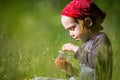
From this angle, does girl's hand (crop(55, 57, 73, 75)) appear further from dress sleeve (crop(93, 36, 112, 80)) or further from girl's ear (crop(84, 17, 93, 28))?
girl's ear (crop(84, 17, 93, 28))

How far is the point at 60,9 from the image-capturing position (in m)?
2.93

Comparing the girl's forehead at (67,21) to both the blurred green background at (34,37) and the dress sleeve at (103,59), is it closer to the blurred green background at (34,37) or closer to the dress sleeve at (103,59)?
the blurred green background at (34,37)

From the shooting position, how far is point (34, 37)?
292 cm

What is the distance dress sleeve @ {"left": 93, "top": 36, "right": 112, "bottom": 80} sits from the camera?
2.87 metres

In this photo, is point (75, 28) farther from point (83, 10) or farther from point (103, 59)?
point (103, 59)

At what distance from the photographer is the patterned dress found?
2857mm

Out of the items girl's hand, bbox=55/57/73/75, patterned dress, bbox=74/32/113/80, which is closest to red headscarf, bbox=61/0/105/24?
patterned dress, bbox=74/32/113/80

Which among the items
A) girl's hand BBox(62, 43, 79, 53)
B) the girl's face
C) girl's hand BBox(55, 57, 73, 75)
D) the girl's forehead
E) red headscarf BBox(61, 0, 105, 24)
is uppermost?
red headscarf BBox(61, 0, 105, 24)

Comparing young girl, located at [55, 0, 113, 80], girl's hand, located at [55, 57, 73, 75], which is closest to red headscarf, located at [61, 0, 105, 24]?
young girl, located at [55, 0, 113, 80]

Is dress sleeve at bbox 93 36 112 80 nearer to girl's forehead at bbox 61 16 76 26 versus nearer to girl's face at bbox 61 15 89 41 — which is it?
girl's face at bbox 61 15 89 41

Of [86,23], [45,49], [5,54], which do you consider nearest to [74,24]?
[86,23]

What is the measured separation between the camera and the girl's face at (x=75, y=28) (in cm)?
288

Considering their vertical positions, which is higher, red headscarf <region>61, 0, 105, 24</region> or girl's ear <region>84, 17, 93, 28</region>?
red headscarf <region>61, 0, 105, 24</region>

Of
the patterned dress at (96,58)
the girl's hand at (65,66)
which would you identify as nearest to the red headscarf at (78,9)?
the patterned dress at (96,58)
